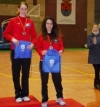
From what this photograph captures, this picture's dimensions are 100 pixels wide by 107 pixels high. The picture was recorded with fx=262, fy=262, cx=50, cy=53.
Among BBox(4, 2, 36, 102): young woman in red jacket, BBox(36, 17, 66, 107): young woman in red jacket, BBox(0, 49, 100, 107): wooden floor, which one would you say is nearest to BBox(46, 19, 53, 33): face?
BBox(36, 17, 66, 107): young woman in red jacket

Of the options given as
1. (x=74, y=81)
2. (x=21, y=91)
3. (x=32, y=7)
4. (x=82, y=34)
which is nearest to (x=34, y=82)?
(x=74, y=81)

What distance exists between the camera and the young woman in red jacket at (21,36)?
4.21 metres

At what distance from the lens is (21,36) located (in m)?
4.26

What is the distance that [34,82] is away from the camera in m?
6.80

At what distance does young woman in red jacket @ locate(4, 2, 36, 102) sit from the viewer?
421cm

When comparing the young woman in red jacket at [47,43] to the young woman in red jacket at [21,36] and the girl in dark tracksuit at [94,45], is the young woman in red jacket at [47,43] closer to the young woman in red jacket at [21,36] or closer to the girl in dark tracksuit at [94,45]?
the young woman in red jacket at [21,36]

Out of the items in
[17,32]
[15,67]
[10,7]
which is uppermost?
[10,7]

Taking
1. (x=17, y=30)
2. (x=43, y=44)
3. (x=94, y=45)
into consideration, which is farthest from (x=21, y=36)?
(x=94, y=45)

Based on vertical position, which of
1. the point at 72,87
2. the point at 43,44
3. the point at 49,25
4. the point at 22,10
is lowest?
the point at 72,87

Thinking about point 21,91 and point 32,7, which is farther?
point 32,7

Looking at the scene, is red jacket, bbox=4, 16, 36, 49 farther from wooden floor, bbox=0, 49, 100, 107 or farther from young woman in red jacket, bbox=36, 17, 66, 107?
wooden floor, bbox=0, 49, 100, 107

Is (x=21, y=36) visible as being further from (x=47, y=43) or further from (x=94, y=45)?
(x=94, y=45)

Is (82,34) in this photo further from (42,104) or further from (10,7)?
(42,104)

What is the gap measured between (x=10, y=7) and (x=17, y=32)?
48.4 ft
